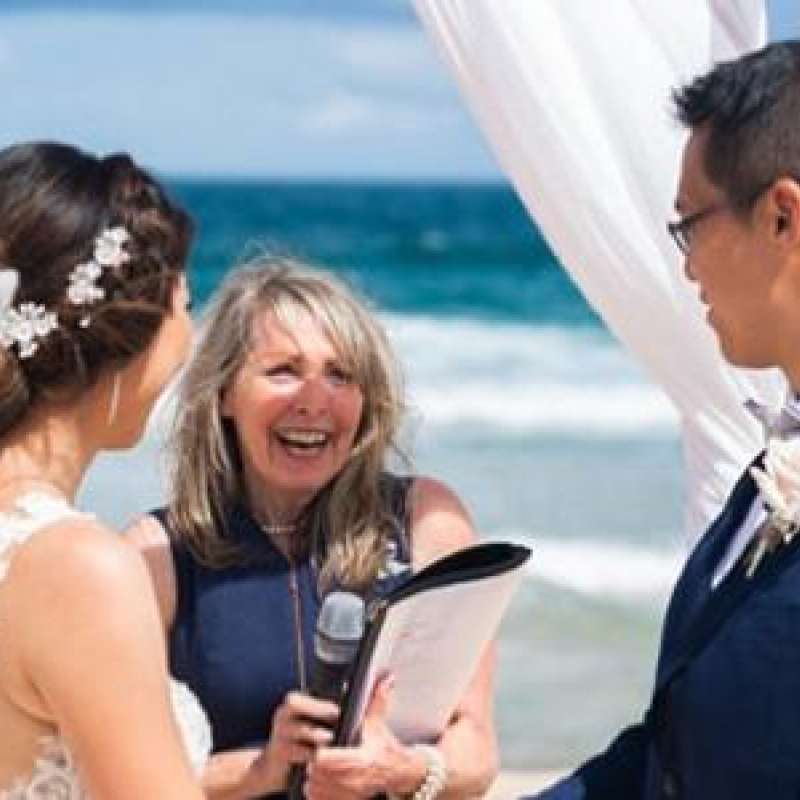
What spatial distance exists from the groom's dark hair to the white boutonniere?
Result: 0.79 ft

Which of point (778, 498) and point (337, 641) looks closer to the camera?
point (778, 498)

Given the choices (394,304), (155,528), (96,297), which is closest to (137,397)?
(96,297)

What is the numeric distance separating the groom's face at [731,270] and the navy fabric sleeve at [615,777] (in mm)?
464

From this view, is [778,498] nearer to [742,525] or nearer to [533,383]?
[742,525]

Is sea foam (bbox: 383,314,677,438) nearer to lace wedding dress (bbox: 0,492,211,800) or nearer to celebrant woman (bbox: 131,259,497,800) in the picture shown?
Result: celebrant woman (bbox: 131,259,497,800)

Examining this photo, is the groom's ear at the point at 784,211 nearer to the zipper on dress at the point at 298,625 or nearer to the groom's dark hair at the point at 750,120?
the groom's dark hair at the point at 750,120

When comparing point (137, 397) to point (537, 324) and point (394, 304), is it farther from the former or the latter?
point (394, 304)

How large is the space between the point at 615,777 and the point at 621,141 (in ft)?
4.29

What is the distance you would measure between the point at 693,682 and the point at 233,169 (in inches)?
1621

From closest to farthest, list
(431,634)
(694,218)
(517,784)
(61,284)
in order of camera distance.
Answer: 1. (694,218)
2. (61,284)
3. (431,634)
4. (517,784)

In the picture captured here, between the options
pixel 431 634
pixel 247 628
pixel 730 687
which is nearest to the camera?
pixel 730 687

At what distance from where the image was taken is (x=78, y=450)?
2.56 metres

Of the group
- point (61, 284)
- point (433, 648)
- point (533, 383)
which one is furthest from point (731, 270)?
point (533, 383)

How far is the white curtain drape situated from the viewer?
3.63 meters
